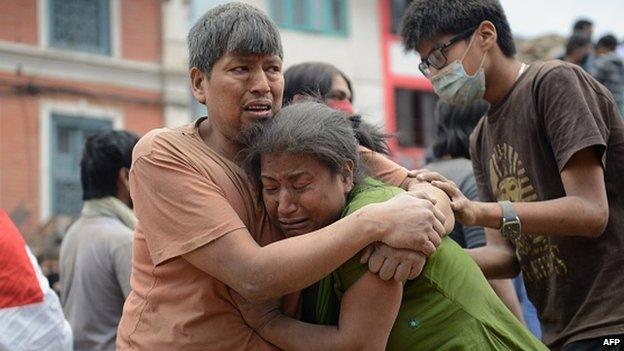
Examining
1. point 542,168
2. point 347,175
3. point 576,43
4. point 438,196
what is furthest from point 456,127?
point 576,43

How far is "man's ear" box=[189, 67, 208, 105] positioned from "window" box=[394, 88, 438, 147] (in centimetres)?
1914

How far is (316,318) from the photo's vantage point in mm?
3229

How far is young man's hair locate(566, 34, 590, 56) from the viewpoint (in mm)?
9117

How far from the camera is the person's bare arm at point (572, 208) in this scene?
11.9 ft

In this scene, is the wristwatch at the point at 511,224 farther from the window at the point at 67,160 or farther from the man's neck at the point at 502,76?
the window at the point at 67,160

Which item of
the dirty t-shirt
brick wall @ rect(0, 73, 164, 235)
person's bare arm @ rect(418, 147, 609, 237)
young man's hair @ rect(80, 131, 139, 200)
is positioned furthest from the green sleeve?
brick wall @ rect(0, 73, 164, 235)

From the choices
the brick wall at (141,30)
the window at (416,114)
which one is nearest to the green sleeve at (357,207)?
the brick wall at (141,30)

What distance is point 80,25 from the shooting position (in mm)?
17859

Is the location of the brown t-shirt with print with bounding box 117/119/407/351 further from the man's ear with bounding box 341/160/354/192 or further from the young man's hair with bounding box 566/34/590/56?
the young man's hair with bounding box 566/34/590/56

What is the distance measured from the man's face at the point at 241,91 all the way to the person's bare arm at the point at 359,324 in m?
0.64

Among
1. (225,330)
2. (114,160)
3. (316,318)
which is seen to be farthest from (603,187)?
(114,160)

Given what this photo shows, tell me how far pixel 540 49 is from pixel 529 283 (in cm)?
1758

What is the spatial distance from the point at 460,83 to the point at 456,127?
4.61 ft

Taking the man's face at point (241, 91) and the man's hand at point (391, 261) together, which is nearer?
the man's hand at point (391, 261)
